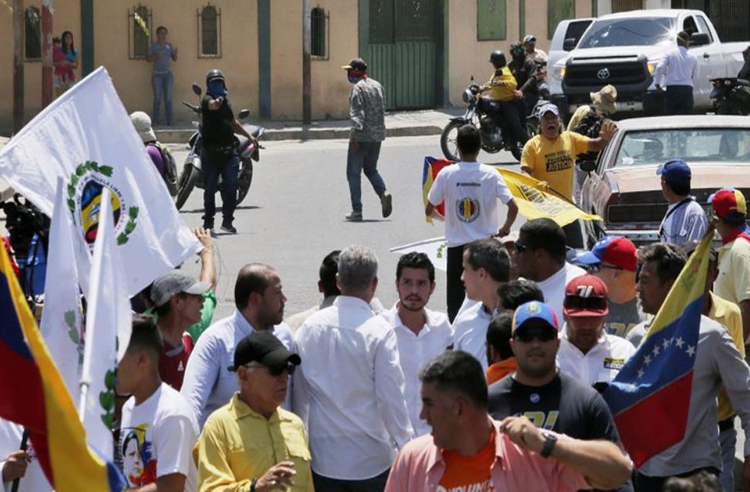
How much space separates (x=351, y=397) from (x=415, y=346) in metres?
0.81

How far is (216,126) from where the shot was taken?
18.6 meters

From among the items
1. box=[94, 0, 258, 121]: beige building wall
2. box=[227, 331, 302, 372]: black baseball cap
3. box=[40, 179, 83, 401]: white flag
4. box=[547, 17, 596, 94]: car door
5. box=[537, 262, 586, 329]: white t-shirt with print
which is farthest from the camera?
box=[94, 0, 258, 121]: beige building wall

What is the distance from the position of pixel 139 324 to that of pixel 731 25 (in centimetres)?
3961

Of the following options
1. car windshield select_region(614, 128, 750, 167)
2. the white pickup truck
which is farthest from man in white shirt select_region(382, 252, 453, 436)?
the white pickup truck

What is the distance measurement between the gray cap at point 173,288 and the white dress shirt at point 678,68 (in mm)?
18538

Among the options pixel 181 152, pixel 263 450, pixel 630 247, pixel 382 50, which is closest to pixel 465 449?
pixel 263 450

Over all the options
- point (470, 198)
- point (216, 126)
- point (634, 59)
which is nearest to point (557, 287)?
→ point (470, 198)

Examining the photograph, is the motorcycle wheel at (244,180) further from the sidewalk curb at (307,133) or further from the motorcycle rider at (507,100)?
the sidewalk curb at (307,133)

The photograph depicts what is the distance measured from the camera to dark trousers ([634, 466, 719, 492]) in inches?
276

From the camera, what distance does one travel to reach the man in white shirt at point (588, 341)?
6.83 m

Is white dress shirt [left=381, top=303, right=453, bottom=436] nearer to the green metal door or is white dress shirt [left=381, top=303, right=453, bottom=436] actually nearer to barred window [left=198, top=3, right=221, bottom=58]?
barred window [left=198, top=3, right=221, bottom=58]

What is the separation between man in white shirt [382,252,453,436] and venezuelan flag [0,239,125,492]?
321cm

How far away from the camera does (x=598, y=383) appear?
6801 millimetres

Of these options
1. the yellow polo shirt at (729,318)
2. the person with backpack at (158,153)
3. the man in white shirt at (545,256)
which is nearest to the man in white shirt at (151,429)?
the man in white shirt at (545,256)
